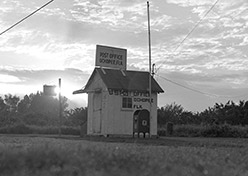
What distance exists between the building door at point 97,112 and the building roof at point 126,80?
151cm

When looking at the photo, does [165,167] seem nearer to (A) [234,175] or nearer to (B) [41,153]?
(A) [234,175]

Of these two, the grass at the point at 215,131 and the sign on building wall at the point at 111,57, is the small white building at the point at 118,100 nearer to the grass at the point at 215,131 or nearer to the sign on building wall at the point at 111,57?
the sign on building wall at the point at 111,57

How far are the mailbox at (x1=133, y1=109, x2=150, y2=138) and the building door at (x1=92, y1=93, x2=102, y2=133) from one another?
3562mm

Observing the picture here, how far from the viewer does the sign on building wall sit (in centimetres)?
3075

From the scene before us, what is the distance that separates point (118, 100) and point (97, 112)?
2.21m

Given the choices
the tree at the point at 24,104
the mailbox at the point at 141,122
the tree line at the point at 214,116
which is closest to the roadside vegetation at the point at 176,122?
the tree line at the point at 214,116

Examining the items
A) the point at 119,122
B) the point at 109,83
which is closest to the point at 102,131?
the point at 119,122

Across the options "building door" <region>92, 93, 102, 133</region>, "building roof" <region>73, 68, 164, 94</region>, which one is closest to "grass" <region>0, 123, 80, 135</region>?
"building door" <region>92, 93, 102, 133</region>

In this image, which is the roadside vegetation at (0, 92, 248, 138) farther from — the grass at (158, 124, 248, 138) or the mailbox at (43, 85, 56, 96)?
the mailbox at (43, 85, 56, 96)

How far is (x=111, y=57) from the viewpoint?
102ft

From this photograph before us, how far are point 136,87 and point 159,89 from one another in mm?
1697

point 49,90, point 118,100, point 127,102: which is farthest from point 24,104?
point 118,100

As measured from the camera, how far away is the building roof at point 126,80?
29.6 m

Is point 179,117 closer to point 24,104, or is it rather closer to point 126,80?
point 126,80
